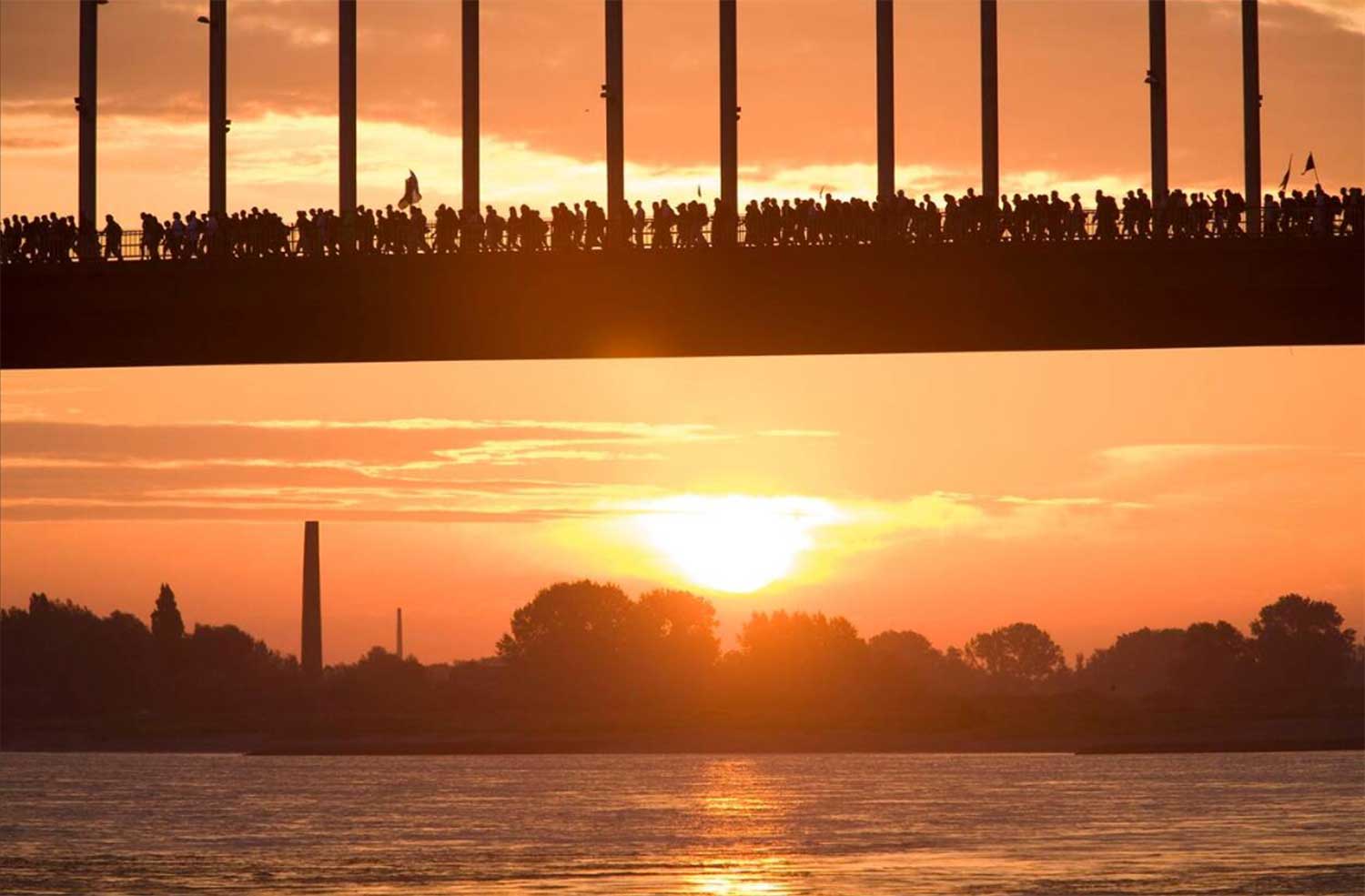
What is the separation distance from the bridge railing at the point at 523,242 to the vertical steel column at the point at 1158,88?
10.9 meters

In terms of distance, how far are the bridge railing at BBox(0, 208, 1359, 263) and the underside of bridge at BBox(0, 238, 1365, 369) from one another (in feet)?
0.59

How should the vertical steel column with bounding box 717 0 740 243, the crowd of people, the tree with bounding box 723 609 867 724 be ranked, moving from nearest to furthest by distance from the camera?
the crowd of people, the vertical steel column with bounding box 717 0 740 243, the tree with bounding box 723 609 867 724

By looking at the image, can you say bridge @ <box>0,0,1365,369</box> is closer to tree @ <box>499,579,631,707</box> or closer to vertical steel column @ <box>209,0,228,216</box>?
vertical steel column @ <box>209,0,228,216</box>

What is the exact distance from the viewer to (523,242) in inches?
1785

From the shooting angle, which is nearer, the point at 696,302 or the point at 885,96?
the point at 696,302

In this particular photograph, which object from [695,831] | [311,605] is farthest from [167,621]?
[695,831]

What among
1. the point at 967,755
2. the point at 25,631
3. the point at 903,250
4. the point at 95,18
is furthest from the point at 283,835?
the point at 25,631

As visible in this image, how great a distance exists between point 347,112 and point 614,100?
19.0 ft

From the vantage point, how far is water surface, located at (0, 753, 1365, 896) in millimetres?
52656

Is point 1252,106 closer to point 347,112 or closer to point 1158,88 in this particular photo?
point 1158,88

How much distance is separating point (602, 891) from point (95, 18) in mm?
23381

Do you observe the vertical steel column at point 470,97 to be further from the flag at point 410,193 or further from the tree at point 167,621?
the tree at point 167,621

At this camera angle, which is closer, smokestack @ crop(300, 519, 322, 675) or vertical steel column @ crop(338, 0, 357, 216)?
vertical steel column @ crop(338, 0, 357, 216)

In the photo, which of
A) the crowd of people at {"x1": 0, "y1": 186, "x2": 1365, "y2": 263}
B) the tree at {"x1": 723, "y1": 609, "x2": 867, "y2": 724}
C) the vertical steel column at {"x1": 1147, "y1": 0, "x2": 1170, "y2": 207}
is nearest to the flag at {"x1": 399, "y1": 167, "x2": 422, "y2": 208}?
the crowd of people at {"x1": 0, "y1": 186, "x2": 1365, "y2": 263}
